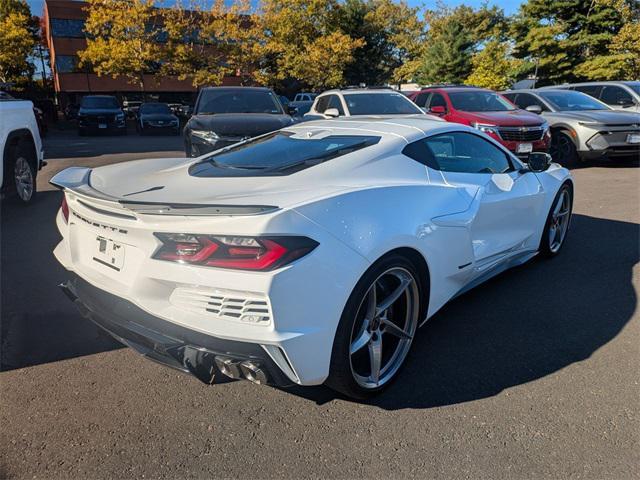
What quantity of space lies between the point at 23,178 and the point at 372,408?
6.26 meters

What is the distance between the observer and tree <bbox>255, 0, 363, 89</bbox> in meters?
31.0

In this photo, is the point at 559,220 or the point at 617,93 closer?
the point at 559,220

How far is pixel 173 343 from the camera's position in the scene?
7.29 feet

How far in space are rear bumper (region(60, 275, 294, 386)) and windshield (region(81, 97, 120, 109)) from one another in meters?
21.1

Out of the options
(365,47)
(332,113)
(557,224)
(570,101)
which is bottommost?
(557,224)

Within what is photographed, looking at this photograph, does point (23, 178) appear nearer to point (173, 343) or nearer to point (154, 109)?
point (173, 343)

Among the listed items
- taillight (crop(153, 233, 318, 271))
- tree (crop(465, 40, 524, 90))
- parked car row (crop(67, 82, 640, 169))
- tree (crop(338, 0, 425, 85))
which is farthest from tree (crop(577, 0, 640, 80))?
taillight (crop(153, 233, 318, 271))

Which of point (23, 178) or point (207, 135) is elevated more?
point (207, 135)

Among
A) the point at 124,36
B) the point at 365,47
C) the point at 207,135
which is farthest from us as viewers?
the point at 365,47

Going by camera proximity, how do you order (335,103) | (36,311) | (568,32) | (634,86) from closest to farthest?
(36,311) → (335,103) → (634,86) → (568,32)

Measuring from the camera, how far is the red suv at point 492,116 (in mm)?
9485

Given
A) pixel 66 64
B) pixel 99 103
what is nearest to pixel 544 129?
pixel 99 103

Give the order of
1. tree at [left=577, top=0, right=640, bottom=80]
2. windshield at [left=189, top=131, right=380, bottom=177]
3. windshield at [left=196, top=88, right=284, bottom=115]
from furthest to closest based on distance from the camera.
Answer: tree at [left=577, top=0, right=640, bottom=80]
windshield at [left=196, top=88, right=284, bottom=115]
windshield at [left=189, top=131, right=380, bottom=177]

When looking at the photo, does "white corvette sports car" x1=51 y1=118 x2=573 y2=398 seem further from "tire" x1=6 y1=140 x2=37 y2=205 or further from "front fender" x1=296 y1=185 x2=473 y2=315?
"tire" x1=6 y1=140 x2=37 y2=205
